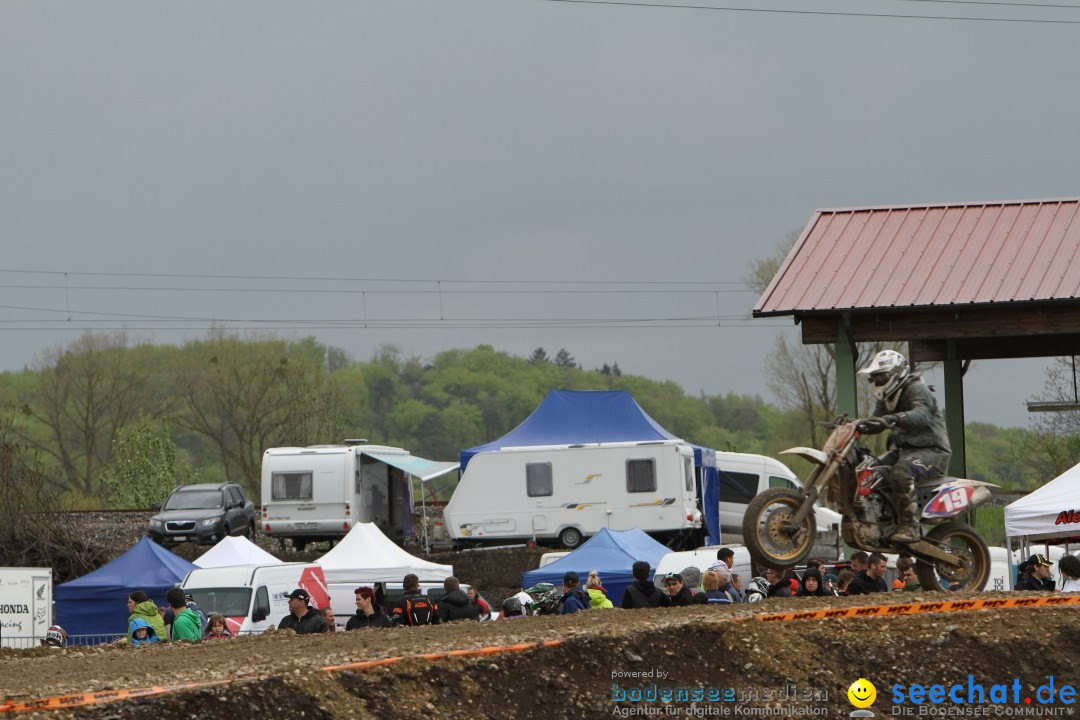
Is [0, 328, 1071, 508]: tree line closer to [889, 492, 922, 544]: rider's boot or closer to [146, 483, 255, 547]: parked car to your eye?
[146, 483, 255, 547]: parked car

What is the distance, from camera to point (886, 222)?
76.2 feet

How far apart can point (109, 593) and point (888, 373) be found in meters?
14.8

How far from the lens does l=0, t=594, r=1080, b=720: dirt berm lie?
26.4ft

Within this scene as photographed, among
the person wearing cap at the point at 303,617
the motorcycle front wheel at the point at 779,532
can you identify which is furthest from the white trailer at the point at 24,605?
the motorcycle front wheel at the point at 779,532

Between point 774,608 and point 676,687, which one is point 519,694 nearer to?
point 676,687

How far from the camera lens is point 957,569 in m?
12.4

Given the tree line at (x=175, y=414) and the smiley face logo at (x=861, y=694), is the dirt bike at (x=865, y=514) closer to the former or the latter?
the smiley face logo at (x=861, y=694)

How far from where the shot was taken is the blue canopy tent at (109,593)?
22.3 meters

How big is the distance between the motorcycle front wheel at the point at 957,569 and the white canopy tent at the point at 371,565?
11.3m

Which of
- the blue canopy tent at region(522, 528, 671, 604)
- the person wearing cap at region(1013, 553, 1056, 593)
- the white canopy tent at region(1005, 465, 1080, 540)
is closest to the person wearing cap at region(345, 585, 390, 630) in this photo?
the person wearing cap at region(1013, 553, 1056, 593)

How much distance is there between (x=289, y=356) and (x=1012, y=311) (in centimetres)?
5372

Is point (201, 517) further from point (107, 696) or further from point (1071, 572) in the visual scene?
point (107, 696)

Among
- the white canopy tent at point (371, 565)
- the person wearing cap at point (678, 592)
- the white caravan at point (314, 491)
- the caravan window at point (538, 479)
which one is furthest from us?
the white caravan at point (314, 491)

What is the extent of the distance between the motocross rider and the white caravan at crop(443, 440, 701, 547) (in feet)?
60.8
